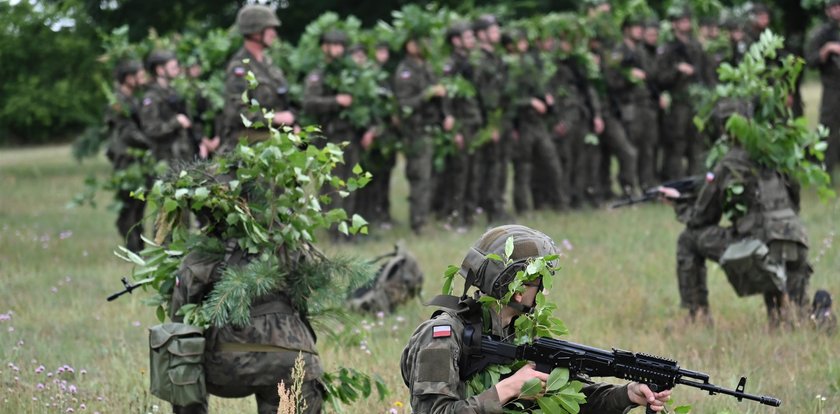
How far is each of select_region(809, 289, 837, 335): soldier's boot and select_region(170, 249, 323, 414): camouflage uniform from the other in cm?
429

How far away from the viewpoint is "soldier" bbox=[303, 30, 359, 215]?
1416 centimetres

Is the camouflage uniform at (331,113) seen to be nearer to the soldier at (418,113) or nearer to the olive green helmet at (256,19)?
the soldier at (418,113)

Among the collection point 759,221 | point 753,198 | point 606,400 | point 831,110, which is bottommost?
point 831,110

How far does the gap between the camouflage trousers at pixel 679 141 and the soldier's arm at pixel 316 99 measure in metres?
5.58

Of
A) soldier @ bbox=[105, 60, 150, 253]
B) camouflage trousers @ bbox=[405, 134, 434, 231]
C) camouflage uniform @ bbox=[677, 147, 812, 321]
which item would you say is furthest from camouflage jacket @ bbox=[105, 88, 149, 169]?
camouflage uniform @ bbox=[677, 147, 812, 321]

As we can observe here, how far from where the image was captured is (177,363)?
5.66 m

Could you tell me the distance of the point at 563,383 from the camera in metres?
4.68

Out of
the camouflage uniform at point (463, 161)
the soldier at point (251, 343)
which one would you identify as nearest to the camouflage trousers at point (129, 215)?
the camouflage uniform at point (463, 161)

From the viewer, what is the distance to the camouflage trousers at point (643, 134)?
55.9 feet

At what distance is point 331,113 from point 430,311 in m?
5.07

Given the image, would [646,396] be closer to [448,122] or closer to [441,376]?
[441,376]

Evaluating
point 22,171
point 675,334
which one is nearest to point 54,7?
point 22,171

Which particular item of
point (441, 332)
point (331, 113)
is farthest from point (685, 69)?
point (441, 332)

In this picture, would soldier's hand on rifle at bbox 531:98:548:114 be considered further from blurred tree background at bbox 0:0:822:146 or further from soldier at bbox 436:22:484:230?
blurred tree background at bbox 0:0:822:146
